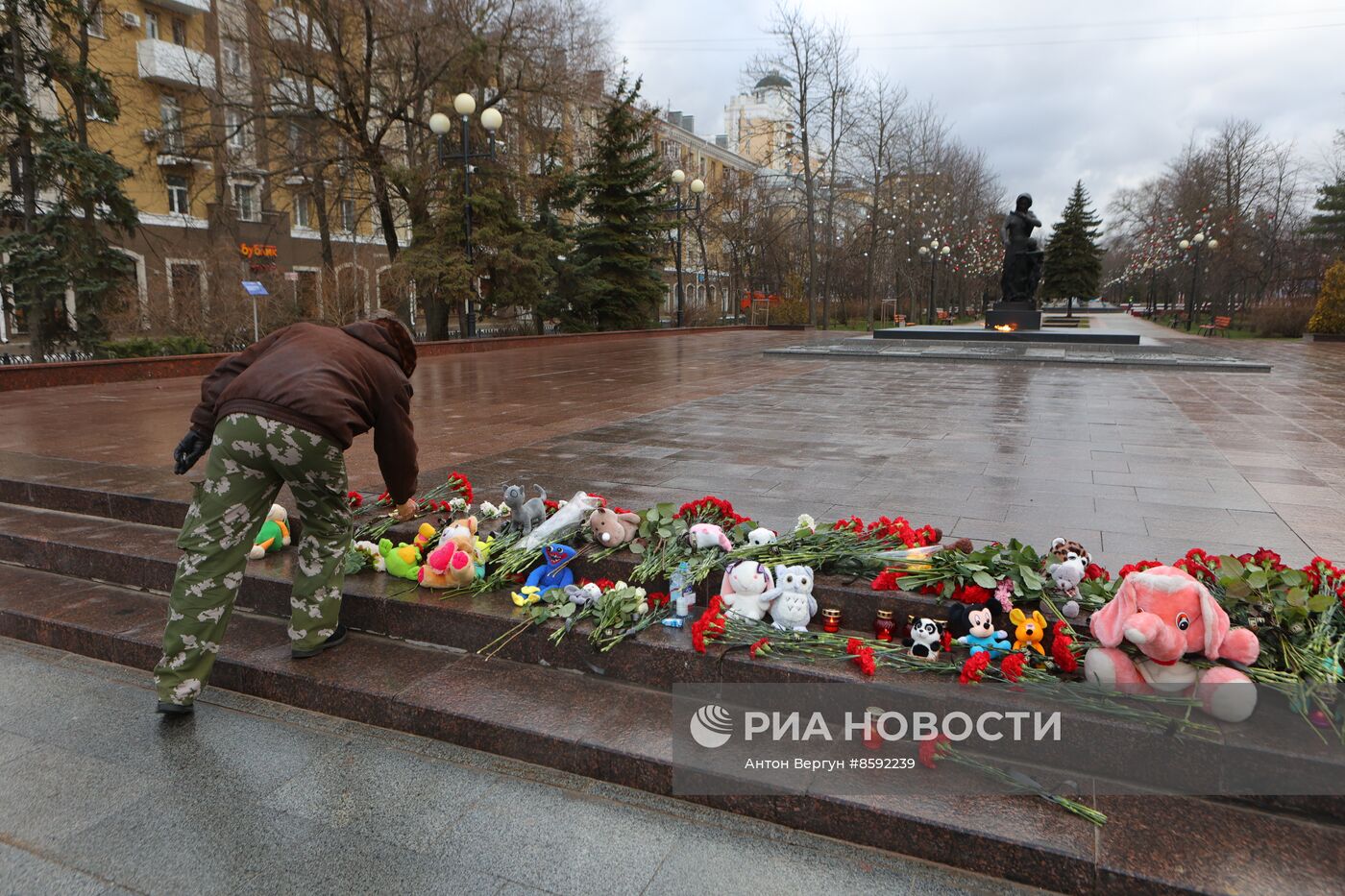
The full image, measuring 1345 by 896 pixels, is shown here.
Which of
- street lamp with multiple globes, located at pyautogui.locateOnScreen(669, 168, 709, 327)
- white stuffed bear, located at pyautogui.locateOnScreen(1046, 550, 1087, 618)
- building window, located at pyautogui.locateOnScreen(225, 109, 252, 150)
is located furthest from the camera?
street lamp with multiple globes, located at pyautogui.locateOnScreen(669, 168, 709, 327)

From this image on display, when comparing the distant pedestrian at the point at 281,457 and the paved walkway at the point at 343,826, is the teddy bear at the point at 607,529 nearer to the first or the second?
the distant pedestrian at the point at 281,457

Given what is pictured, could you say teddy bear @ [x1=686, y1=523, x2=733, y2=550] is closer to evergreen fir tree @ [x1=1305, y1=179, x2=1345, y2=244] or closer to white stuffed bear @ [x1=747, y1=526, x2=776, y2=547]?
white stuffed bear @ [x1=747, y1=526, x2=776, y2=547]

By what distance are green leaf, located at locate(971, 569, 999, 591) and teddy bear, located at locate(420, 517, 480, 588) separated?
2293 millimetres

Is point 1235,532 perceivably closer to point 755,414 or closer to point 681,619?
point 681,619

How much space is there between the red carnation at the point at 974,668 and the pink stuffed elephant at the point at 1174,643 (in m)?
0.35

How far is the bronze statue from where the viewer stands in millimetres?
23609

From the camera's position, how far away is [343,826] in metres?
2.66

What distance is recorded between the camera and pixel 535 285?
23.8 m

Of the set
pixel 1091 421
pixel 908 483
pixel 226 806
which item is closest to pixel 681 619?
pixel 226 806

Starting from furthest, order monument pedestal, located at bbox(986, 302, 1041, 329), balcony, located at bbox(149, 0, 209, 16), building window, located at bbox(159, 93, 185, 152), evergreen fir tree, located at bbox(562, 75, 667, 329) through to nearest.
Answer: evergreen fir tree, located at bbox(562, 75, 667, 329) < balcony, located at bbox(149, 0, 209, 16) < monument pedestal, located at bbox(986, 302, 1041, 329) < building window, located at bbox(159, 93, 185, 152)

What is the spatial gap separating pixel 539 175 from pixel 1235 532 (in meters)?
24.3

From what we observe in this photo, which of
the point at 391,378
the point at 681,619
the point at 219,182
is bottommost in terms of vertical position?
the point at 681,619

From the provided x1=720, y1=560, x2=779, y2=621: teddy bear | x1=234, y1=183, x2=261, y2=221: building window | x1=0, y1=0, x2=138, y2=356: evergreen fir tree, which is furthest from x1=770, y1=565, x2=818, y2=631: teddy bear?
x1=234, y1=183, x2=261, y2=221: building window

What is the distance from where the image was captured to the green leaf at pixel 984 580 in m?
3.16
